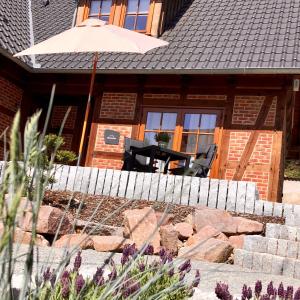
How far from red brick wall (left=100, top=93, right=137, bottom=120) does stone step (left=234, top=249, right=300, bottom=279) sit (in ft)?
20.1

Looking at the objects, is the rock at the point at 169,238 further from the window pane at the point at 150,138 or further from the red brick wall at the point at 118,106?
the red brick wall at the point at 118,106

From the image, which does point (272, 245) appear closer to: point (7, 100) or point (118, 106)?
point (118, 106)

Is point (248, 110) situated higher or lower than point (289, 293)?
higher

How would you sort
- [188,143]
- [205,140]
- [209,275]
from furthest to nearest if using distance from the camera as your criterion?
1. [188,143]
2. [205,140]
3. [209,275]

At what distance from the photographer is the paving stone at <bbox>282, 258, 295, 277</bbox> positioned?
483cm

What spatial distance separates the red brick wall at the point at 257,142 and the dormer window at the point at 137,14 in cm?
337

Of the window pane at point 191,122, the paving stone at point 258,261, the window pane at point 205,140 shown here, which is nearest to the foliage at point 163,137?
the window pane at point 191,122

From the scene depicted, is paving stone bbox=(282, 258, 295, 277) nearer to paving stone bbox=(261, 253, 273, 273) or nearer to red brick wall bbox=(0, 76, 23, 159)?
paving stone bbox=(261, 253, 273, 273)

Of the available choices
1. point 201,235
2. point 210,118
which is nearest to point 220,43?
point 210,118

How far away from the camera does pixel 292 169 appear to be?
56.5ft

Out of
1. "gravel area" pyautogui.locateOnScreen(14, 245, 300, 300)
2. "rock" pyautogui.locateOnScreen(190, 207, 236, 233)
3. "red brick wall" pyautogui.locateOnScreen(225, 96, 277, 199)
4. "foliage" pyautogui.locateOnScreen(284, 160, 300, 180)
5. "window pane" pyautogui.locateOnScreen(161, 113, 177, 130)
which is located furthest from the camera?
"foliage" pyautogui.locateOnScreen(284, 160, 300, 180)

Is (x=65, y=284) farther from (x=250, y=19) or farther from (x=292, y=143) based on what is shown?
(x=292, y=143)

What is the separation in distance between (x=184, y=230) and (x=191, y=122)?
4.59 meters

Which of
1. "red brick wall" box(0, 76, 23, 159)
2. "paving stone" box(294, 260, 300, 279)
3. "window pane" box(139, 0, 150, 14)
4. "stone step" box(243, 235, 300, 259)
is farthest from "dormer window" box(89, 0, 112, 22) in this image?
"paving stone" box(294, 260, 300, 279)
